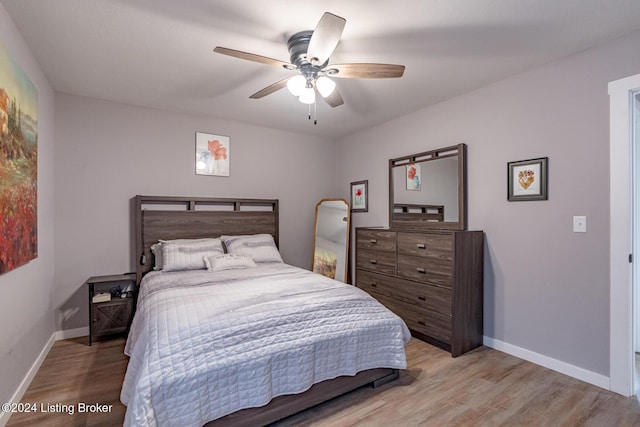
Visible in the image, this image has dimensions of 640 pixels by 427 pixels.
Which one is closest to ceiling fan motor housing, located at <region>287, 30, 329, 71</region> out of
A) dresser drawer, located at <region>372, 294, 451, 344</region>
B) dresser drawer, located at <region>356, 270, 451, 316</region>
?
dresser drawer, located at <region>356, 270, 451, 316</region>

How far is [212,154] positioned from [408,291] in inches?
111

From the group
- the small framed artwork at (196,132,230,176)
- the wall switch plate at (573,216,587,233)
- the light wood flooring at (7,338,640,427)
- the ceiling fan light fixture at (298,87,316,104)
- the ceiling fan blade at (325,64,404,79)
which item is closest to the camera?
the light wood flooring at (7,338,640,427)

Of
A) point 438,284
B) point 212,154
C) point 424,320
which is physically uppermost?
point 212,154

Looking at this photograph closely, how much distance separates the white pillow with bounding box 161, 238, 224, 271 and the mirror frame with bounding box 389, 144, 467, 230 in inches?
83.7

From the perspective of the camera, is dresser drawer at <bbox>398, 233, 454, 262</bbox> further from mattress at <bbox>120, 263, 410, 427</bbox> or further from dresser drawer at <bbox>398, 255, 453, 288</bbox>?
mattress at <bbox>120, 263, 410, 427</bbox>

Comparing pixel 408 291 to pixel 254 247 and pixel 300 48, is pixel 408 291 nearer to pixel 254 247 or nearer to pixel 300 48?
pixel 254 247

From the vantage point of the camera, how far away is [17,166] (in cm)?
194

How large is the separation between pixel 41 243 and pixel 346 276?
325 centimetres

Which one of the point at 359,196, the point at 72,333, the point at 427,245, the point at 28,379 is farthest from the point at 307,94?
the point at 72,333

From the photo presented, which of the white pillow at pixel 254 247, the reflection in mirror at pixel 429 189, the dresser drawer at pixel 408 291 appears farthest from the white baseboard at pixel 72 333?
the reflection in mirror at pixel 429 189

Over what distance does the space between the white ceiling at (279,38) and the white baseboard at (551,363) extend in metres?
2.38

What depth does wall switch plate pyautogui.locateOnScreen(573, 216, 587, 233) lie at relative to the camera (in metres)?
2.28

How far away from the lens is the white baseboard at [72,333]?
3.07m

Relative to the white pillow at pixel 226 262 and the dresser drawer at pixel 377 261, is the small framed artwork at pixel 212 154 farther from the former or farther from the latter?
the dresser drawer at pixel 377 261
